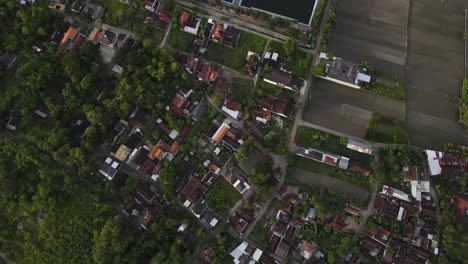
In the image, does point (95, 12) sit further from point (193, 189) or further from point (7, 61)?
point (193, 189)

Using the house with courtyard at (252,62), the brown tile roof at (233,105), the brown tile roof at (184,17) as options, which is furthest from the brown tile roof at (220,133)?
the brown tile roof at (184,17)

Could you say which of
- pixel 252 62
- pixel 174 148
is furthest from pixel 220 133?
pixel 252 62

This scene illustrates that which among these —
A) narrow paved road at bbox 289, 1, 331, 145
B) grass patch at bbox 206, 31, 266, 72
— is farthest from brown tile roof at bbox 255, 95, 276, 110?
grass patch at bbox 206, 31, 266, 72

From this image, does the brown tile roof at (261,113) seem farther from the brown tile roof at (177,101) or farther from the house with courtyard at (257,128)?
the brown tile roof at (177,101)

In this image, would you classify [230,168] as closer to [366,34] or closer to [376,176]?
[376,176]

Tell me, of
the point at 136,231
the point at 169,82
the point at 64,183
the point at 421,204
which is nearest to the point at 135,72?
the point at 169,82

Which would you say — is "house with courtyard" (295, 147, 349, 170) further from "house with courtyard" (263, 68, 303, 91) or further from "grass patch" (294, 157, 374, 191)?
"house with courtyard" (263, 68, 303, 91)
